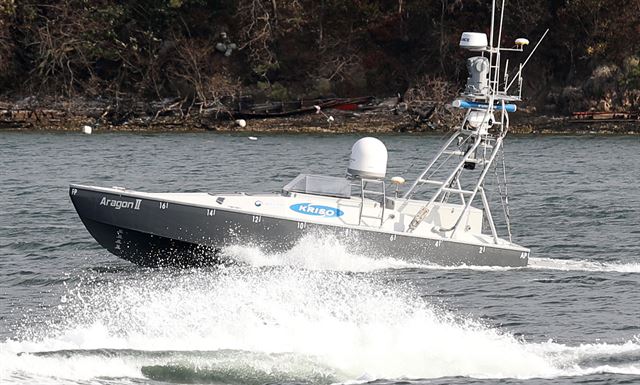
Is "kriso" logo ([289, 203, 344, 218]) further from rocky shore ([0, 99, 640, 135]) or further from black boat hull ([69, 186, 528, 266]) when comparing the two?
rocky shore ([0, 99, 640, 135])

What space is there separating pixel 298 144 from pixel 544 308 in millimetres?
31721

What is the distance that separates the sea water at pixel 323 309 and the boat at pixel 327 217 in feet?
0.99

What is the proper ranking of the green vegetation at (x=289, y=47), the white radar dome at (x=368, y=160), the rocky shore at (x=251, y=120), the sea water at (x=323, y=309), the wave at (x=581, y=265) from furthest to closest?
the green vegetation at (x=289, y=47)
the rocky shore at (x=251, y=120)
the wave at (x=581, y=265)
the white radar dome at (x=368, y=160)
the sea water at (x=323, y=309)

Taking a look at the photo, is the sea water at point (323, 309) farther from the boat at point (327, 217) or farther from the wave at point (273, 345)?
the boat at point (327, 217)

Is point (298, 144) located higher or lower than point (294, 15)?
lower

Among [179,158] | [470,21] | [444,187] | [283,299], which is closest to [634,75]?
[470,21]

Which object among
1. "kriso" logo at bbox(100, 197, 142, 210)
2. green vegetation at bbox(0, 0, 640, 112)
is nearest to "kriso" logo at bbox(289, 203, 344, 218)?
"kriso" logo at bbox(100, 197, 142, 210)

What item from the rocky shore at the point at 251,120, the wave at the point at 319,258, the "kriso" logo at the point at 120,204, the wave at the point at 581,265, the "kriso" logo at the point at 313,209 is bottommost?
the rocky shore at the point at 251,120

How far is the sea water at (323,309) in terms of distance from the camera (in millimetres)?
17953

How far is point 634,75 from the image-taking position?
6266 centimetres

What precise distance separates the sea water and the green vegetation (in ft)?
82.4

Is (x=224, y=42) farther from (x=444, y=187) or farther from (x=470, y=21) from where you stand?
(x=444, y=187)

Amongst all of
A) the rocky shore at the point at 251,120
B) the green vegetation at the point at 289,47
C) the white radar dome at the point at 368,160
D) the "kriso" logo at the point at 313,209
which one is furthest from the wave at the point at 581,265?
the green vegetation at the point at 289,47

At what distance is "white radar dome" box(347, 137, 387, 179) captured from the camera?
25.9m
